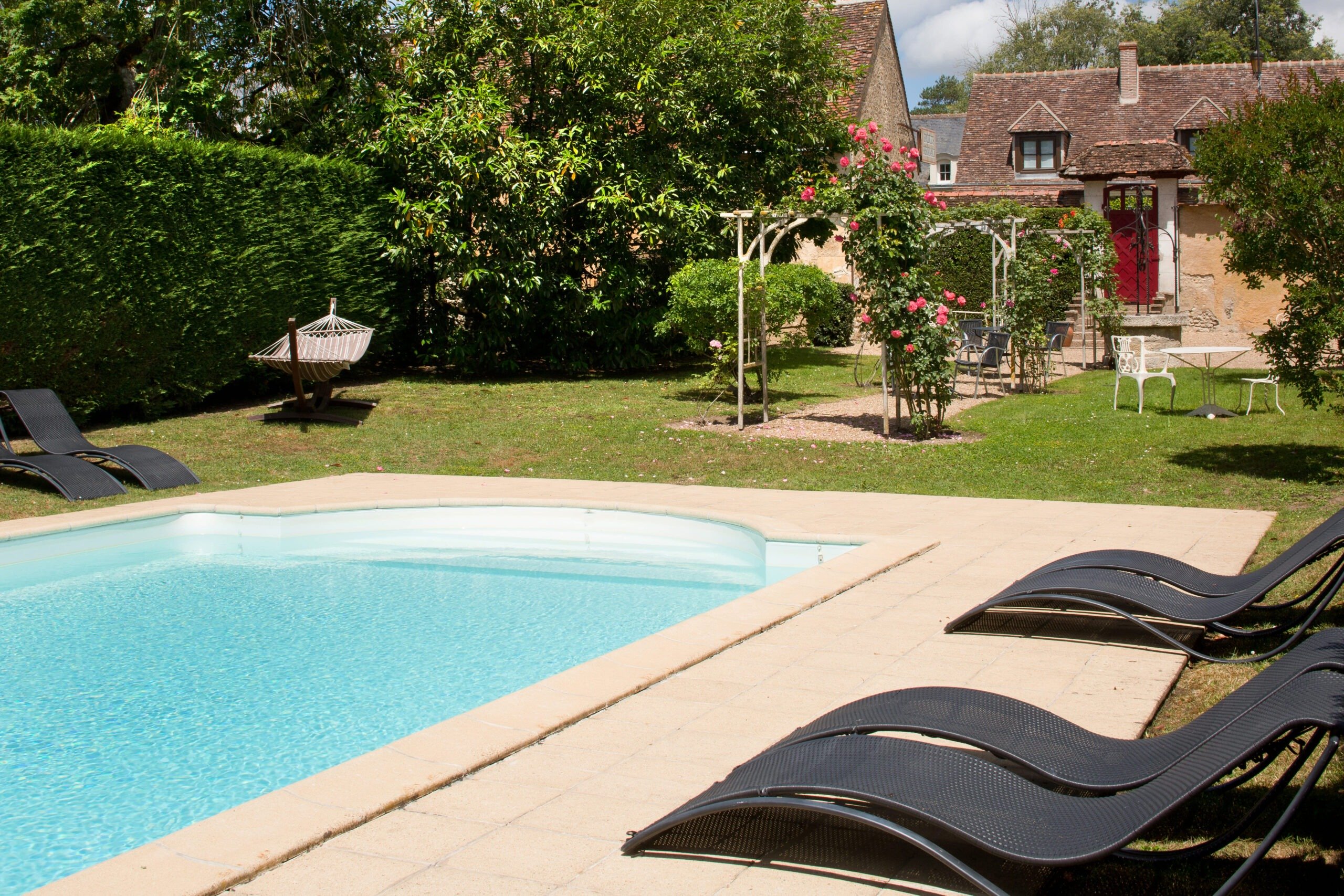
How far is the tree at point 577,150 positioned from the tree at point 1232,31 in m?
41.7

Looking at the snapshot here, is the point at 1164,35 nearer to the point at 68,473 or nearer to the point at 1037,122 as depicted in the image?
the point at 1037,122

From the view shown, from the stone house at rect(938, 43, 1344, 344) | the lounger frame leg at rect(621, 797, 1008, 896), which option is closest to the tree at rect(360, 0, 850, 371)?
the stone house at rect(938, 43, 1344, 344)

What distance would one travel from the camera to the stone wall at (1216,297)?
838 inches

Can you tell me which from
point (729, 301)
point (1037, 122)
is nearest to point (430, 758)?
point (729, 301)

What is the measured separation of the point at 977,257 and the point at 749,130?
301 inches

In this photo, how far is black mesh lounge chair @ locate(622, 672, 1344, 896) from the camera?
253 cm

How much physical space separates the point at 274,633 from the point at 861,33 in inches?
1107

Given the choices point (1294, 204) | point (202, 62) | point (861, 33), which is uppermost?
point (861, 33)

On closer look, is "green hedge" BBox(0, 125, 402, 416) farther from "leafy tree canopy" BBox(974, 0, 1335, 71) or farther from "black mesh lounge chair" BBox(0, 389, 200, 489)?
"leafy tree canopy" BBox(974, 0, 1335, 71)

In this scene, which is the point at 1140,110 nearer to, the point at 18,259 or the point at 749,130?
the point at 749,130

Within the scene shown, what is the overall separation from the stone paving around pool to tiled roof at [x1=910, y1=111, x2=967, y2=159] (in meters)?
53.6

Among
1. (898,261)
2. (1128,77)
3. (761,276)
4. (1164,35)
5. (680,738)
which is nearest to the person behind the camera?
(680,738)

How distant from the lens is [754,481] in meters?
10.3

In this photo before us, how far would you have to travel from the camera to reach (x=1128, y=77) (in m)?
33.5
